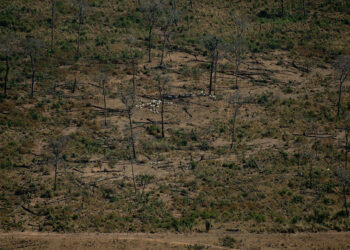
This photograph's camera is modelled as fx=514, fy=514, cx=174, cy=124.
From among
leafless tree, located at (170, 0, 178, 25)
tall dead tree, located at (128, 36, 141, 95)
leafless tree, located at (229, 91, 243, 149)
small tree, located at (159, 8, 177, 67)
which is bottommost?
leafless tree, located at (229, 91, 243, 149)

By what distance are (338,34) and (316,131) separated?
3651 centimetres

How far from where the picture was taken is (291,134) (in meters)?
67.2

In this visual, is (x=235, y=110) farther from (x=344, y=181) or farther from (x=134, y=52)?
(x=134, y=52)

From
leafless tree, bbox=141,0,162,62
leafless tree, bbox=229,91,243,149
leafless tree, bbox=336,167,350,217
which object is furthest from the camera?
leafless tree, bbox=141,0,162,62

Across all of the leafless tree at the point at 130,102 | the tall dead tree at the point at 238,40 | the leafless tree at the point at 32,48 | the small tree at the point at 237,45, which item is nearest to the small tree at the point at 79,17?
the leafless tree at the point at 32,48

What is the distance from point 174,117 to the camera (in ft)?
232

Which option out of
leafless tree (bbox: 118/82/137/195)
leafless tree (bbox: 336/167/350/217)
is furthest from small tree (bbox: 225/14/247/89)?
leafless tree (bbox: 336/167/350/217)

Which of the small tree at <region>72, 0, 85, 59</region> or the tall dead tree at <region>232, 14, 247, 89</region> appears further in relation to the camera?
the tall dead tree at <region>232, 14, 247, 89</region>

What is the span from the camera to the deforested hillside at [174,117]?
5241cm

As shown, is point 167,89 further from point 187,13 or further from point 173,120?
point 187,13

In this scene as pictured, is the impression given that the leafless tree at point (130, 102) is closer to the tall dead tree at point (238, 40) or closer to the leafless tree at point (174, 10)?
the tall dead tree at point (238, 40)

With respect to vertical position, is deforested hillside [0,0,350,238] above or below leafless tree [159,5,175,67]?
below

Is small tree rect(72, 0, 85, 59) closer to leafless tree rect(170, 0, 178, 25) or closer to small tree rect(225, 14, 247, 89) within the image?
leafless tree rect(170, 0, 178, 25)

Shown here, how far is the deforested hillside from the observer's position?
5241 cm
